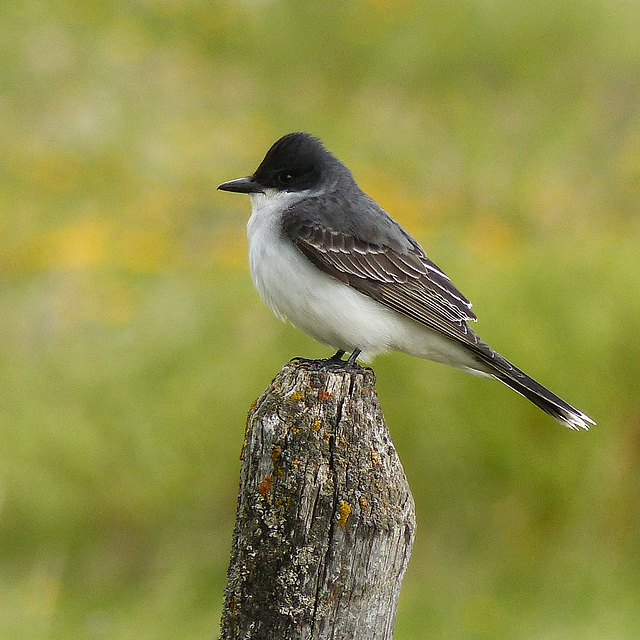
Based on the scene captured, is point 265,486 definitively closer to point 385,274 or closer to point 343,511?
point 343,511

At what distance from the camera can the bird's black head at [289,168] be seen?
18.0 feet

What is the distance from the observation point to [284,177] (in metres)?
5.53

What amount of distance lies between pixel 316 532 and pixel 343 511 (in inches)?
3.8

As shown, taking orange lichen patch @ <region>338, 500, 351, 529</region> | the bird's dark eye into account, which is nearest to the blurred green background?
the bird's dark eye

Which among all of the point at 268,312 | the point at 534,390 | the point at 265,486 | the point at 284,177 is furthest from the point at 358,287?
the point at 268,312

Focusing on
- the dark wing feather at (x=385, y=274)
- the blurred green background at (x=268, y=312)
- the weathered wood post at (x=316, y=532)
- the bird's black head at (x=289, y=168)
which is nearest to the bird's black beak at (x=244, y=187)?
the bird's black head at (x=289, y=168)

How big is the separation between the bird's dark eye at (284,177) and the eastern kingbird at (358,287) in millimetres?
84

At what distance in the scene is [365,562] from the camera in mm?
2971

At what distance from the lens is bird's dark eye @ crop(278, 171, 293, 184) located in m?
5.52

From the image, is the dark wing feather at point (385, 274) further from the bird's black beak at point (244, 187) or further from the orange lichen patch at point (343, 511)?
the orange lichen patch at point (343, 511)

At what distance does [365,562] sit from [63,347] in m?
6.42

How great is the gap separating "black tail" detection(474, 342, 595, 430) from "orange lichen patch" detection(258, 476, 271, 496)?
222 cm

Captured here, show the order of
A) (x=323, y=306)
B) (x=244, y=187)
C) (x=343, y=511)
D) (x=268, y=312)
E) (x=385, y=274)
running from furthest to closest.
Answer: (x=268, y=312) → (x=244, y=187) → (x=385, y=274) → (x=323, y=306) → (x=343, y=511)

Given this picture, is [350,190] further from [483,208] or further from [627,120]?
[627,120]
